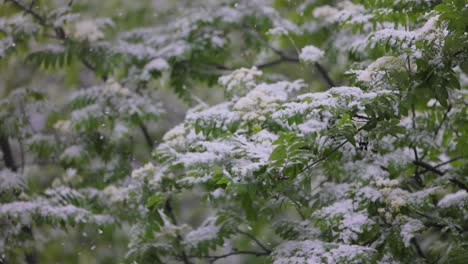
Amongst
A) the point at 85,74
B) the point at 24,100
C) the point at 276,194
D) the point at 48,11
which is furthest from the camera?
the point at 85,74

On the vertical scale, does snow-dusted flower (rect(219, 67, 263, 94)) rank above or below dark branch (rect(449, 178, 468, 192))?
above

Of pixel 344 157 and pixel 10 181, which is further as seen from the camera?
pixel 10 181

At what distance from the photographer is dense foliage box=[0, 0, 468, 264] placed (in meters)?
2.34

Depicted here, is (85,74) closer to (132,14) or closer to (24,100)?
(132,14)

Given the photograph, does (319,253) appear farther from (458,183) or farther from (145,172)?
(145,172)

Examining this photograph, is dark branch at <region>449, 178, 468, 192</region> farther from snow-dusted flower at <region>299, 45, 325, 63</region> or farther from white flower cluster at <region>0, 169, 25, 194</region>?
white flower cluster at <region>0, 169, 25, 194</region>

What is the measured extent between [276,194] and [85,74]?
14.9 feet

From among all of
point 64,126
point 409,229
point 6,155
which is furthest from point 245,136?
point 6,155

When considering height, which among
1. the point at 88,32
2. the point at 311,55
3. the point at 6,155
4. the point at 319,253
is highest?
the point at 88,32

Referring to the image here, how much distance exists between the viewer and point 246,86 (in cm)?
342

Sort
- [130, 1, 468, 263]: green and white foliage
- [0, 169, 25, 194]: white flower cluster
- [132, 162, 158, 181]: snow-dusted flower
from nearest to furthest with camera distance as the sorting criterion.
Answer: [130, 1, 468, 263]: green and white foliage
[132, 162, 158, 181]: snow-dusted flower
[0, 169, 25, 194]: white flower cluster

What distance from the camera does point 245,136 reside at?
9.71 feet

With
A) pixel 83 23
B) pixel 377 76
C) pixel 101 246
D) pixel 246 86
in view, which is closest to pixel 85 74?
pixel 83 23

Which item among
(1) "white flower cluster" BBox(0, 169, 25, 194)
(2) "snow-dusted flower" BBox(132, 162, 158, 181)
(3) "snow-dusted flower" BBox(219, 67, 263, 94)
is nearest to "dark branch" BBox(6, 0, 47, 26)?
(1) "white flower cluster" BBox(0, 169, 25, 194)
